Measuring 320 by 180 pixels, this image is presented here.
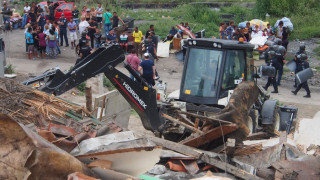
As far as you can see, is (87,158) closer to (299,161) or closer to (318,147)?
(299,161)

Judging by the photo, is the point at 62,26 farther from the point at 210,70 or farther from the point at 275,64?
the point at 210,70

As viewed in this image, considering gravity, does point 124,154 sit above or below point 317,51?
above

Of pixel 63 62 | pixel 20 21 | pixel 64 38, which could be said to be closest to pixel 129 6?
pixel 20 21

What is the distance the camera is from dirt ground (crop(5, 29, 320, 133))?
54.0 ft

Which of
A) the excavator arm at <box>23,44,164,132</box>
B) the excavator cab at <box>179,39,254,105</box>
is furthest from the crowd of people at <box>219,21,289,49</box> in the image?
the excavator arm at <box>23,44,164,132</box>

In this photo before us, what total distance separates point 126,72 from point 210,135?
11.5m

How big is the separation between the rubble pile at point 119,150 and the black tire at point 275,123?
0.60 ft

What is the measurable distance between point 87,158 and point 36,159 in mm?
952

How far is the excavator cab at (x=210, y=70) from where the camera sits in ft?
36.3

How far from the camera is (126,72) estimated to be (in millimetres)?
20391

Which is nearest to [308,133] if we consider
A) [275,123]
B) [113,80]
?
[275,123]

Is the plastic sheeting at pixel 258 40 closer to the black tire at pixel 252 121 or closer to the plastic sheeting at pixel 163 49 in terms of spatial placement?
the plastic sheeting at pixel 163 49

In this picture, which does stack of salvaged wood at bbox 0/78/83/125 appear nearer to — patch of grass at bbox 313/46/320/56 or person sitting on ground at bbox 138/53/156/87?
person sitting on ground at bbox 138/53/156/87

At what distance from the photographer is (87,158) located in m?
6.17
